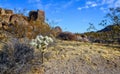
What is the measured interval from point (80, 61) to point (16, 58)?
324 cm

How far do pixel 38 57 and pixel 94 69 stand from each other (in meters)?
2.54

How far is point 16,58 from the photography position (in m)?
12.6

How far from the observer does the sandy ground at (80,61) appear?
43.8 feet

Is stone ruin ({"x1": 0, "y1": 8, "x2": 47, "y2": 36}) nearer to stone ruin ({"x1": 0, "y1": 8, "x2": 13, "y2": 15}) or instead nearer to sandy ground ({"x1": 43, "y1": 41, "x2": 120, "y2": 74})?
stone ruin ({"x1": 0, "y1": 8, "x2": 13, "y2": 15})

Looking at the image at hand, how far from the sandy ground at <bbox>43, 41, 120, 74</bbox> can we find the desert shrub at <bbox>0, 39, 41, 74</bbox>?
0.86m

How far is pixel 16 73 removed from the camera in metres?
12.1

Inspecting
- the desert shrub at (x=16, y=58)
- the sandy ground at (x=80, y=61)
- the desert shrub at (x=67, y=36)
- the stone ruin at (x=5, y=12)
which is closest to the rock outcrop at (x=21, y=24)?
the stone ruin at (x=5, y=12)

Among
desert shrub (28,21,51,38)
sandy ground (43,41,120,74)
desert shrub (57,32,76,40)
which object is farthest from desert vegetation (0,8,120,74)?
desert shrub (57,32,76,40)

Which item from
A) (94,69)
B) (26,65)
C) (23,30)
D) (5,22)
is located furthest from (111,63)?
(5,22)

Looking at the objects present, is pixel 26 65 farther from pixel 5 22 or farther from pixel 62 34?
pixel 62 34

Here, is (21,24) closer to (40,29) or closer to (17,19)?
(40,29)

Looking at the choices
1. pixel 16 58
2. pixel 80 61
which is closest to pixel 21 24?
A: pixel 80 61

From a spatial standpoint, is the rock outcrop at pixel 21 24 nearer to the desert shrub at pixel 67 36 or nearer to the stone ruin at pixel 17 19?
the stone ruin at pixel 17 19

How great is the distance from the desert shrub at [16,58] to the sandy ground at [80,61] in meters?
0.86
